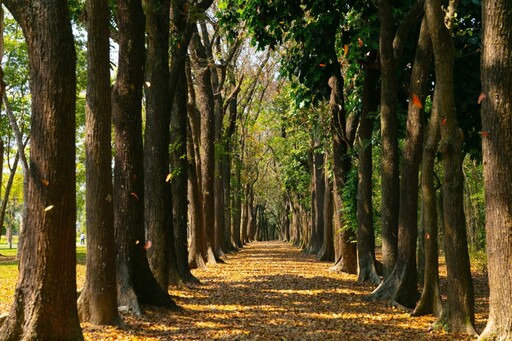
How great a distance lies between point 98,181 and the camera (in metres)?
8.92

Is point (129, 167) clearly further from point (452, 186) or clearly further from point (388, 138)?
point (388, 138)

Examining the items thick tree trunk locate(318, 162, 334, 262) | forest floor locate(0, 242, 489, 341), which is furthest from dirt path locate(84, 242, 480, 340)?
thick tree trunk locate(318, 162, 334, 262)

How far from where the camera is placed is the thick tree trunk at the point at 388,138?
13.2 m

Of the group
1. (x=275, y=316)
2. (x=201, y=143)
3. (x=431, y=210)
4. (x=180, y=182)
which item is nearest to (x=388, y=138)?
(x=431, y=210)

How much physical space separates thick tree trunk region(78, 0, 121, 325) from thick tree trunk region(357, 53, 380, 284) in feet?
29.3

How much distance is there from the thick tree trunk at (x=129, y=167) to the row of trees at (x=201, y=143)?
1.0 inches

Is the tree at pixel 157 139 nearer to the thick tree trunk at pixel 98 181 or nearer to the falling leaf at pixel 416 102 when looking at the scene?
the thick tree trunk at pixel 98 181

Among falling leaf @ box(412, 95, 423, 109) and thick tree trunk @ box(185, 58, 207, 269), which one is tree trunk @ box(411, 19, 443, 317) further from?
thick tree trunk @ box(185, 58, 207, 269)

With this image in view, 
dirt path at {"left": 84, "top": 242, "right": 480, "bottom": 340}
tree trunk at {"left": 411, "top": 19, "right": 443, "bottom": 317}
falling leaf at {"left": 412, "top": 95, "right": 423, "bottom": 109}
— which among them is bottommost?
dirt path at {"left": 84, "top": 242, "right": 480, "bottom": 340}

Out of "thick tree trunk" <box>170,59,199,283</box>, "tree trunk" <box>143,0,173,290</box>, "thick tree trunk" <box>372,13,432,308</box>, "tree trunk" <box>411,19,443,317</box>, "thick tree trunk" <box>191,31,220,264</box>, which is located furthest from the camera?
"thick tree trunk" <box>191,31,220,264</box>

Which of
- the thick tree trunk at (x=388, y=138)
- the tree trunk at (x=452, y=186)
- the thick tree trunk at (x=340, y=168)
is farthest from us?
the thick tree trunk at (x=340, y=168)

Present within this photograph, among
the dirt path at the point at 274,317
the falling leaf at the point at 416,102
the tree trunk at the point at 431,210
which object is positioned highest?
the falling leaf at the point at 416,102

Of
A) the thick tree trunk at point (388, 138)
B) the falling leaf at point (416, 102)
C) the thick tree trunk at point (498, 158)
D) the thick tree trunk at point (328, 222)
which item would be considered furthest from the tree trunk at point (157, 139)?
the thick tree trunk at point (328, 222)

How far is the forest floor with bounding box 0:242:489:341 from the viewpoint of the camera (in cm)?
897
